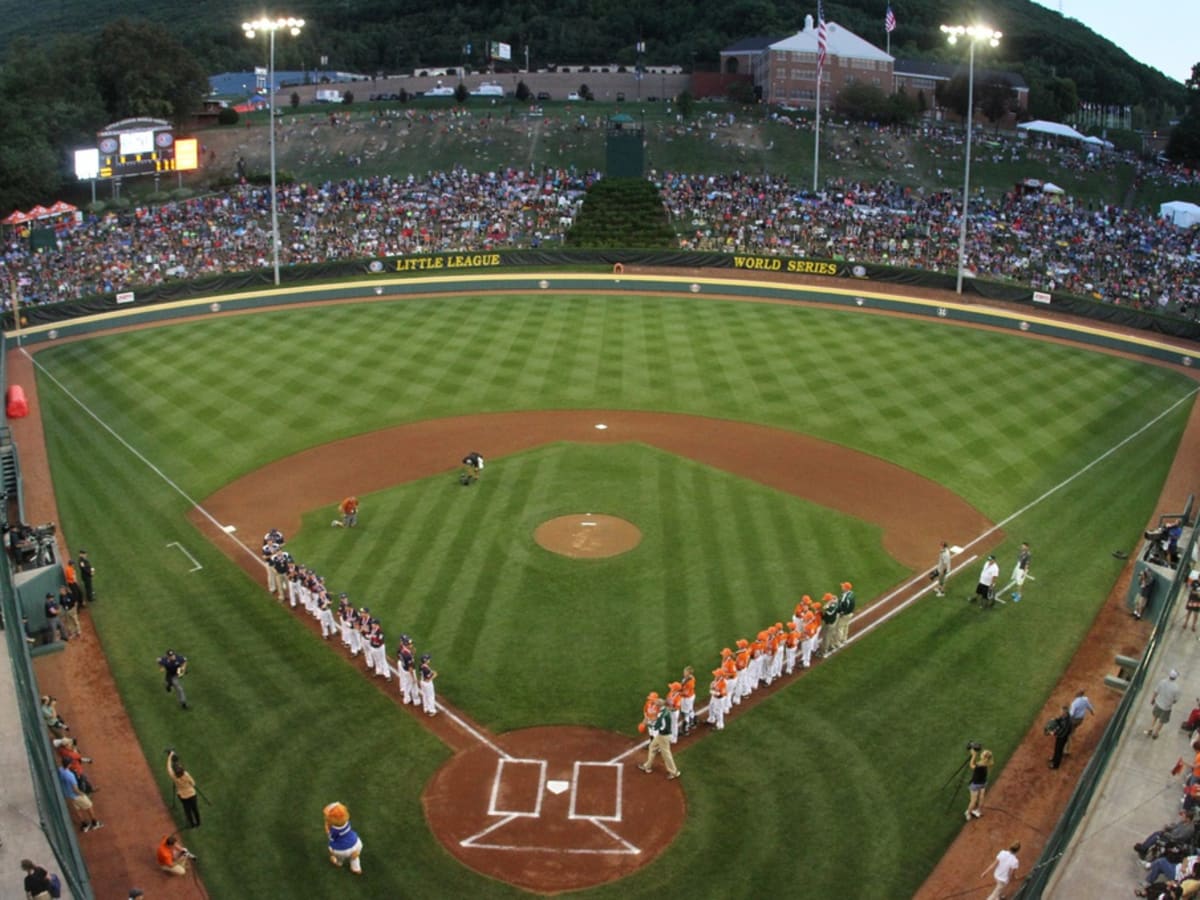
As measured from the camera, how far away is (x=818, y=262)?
58875 millimetres

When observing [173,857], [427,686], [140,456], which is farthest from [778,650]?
[140,456]

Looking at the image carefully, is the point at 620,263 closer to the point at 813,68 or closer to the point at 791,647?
the point at 791,647

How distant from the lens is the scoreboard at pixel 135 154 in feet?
229

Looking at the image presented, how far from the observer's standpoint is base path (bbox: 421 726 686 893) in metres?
16.0

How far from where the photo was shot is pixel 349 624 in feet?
72.7

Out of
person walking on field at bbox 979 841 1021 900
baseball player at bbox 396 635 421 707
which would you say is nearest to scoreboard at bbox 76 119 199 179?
baseball player at bbox 396 635 421 707

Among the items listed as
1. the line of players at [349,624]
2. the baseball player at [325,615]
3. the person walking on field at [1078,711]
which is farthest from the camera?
the baseball player at [325,615]

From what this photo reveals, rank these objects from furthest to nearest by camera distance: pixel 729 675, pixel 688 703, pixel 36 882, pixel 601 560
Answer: pixel 601 560 → pixel 729 675 → pixel 688 703 → pixel 36 882

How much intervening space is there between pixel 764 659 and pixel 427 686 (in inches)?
254

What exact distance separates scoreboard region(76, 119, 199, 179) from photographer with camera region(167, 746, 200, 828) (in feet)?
206

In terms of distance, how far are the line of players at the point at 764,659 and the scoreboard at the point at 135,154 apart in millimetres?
63464

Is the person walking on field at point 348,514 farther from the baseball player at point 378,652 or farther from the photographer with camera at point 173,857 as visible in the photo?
the photographer with camera at point 173,857

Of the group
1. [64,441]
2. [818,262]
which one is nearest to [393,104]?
[818,262]

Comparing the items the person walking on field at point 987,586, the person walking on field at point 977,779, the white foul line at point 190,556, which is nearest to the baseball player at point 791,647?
the person walking on field at point 977,779
